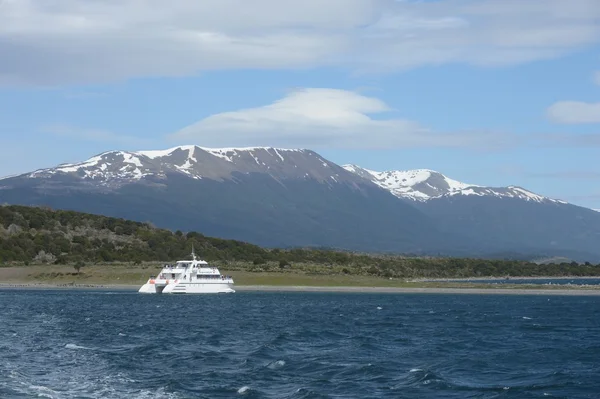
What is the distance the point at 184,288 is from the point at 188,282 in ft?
3.28

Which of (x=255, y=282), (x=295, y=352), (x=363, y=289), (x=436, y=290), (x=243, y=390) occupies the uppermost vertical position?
(x=255, y=282)

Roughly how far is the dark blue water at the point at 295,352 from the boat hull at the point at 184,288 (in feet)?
96.4

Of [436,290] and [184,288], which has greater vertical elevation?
[436,290]

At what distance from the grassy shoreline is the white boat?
1366 centimetres

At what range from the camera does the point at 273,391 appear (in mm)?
40875

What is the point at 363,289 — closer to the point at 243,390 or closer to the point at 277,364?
the point at 277,364

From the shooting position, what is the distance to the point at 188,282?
130000 mm

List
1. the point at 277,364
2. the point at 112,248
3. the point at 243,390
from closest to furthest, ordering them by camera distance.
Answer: the point at 243,390 < the point at 277,364 < the point at 112,248

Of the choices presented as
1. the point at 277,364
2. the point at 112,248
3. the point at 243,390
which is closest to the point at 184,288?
the point at 112,248

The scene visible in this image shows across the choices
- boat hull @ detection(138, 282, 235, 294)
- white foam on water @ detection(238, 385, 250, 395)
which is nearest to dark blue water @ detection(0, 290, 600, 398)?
white foam on water @ detection(238, 385, 250, 395)

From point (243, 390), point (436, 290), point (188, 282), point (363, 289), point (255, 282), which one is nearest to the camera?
point (243, 390)

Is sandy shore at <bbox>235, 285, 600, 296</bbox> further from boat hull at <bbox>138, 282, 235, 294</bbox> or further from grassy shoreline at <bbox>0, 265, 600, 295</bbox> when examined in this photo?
boat hull at <bbox>138, 282, 235, 294</bbox>

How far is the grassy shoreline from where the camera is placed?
473ft

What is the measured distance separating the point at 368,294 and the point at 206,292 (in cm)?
2307
